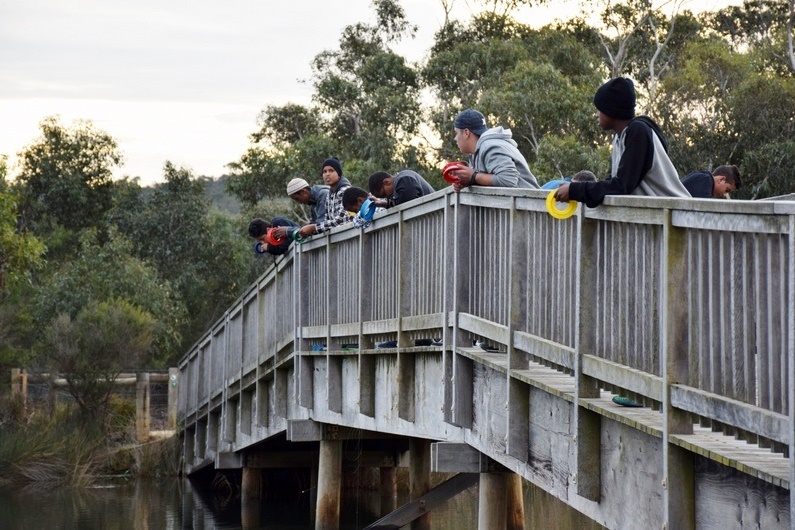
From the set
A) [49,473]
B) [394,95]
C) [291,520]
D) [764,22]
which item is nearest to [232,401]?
[291,520]

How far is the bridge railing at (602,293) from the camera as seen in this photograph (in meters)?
4.80

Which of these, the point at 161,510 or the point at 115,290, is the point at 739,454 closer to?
the point at 161,510

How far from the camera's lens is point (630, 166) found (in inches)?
243

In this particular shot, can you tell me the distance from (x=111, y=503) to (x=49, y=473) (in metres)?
2.42

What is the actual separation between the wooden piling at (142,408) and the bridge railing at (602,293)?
48.4 ft

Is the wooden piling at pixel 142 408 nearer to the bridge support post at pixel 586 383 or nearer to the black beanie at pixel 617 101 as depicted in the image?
the bridge support post at pixel 586 383

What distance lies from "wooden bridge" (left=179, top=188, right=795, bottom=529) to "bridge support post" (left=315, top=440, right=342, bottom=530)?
1.53m

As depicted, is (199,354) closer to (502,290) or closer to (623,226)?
(502,290)

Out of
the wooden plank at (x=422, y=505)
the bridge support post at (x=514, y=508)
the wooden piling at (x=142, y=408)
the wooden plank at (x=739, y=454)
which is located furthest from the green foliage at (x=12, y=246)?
the wooden plank at (x=739, y=454)

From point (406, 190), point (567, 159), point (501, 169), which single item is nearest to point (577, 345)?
point (501, 169)

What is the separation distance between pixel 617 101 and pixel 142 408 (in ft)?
71.9

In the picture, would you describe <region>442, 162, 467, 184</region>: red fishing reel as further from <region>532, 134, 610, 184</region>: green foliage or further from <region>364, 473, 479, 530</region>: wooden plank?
<region>532, 134, 610, 184</region>: green foliage

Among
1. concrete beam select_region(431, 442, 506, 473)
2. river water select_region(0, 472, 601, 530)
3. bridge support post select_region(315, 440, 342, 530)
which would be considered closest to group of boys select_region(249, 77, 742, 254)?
concrete beam select_region(431, 442, 506, 473)

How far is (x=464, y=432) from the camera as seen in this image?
9453mm
